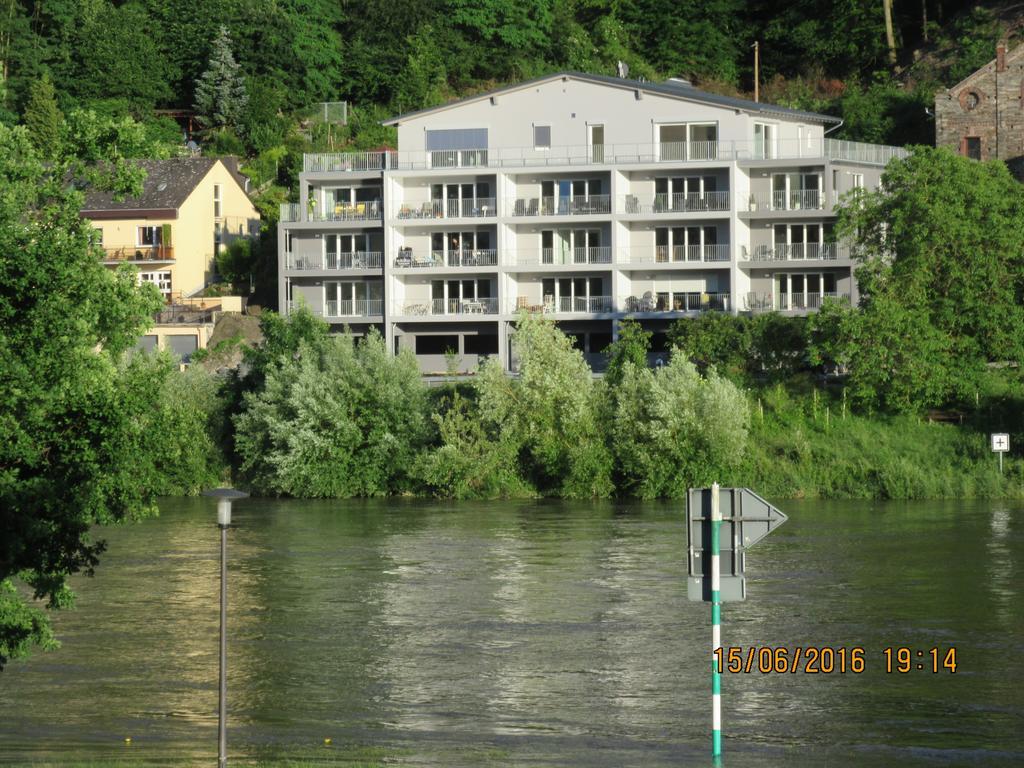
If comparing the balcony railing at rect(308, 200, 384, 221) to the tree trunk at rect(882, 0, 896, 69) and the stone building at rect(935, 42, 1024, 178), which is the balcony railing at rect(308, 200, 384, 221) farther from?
the tree trunk at rect(882, 0, 896, 69)

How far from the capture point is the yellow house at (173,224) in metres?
87.6

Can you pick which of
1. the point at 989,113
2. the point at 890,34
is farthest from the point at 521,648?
the point at 890,34

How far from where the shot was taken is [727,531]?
734 inches

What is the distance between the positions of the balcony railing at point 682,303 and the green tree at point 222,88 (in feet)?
124

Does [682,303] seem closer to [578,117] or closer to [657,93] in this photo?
[657,93]

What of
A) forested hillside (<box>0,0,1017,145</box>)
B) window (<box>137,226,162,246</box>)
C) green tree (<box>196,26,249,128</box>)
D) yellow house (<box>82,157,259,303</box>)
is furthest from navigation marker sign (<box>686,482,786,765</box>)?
green tree (<box>196,26,249,128</box>)

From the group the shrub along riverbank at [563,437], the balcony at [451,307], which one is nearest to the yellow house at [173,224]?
the balcony at [451,307]

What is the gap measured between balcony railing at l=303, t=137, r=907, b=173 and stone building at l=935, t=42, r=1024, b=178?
723 cm

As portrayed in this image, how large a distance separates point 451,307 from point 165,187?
787 inches

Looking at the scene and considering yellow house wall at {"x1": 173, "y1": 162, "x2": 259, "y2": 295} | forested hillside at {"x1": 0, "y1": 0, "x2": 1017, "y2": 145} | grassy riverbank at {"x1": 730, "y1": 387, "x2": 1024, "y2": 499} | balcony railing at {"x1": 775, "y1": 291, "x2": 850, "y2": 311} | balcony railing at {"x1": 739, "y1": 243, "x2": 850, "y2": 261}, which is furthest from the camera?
forested hillside at {"x1": 0, "y1": 0, "x2": 1017, "y2": 145}

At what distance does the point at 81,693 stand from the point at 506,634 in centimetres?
912

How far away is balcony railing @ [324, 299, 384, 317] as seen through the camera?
7988cm

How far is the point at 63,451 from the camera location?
21.7m

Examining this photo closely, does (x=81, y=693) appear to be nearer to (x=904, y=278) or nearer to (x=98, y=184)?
(x=98, y=184)
